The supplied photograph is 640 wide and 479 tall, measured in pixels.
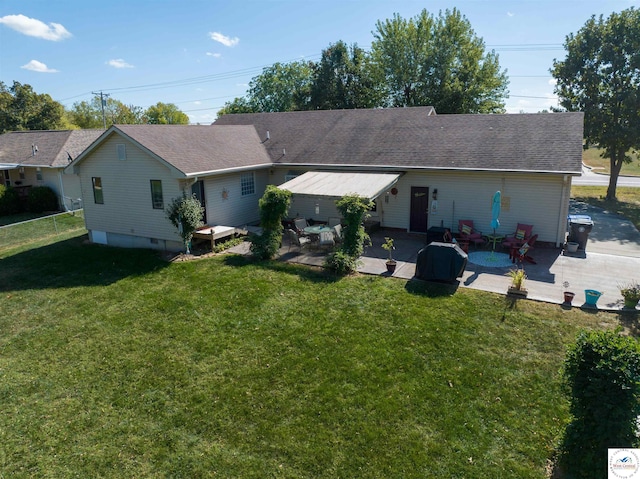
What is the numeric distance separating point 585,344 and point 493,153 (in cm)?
1330

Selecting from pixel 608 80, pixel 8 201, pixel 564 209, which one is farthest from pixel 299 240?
pixel 608 80

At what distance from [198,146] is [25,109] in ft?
155

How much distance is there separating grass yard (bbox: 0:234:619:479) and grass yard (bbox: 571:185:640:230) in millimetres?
16934

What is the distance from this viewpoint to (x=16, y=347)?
10.7 m

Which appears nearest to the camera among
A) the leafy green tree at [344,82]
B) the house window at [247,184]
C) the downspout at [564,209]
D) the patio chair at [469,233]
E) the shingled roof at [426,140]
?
the downspout at [564,209]

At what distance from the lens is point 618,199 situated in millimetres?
29344

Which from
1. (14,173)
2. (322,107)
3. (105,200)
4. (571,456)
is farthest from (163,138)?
(322,107)

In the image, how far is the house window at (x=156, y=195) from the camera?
16953 mm

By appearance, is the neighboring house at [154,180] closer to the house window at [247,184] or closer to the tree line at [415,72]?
the house window at [247,184]

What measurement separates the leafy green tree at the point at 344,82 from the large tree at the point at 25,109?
3623 cm

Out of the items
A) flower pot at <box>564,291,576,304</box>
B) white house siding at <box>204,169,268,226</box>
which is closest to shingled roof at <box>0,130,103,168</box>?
white house siding at <box>204,169,268,226</box>

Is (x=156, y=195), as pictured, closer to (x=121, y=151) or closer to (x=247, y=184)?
(x=121, y=151)

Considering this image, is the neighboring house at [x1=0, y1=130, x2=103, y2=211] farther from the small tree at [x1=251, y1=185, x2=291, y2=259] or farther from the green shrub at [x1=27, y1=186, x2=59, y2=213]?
the small tree at [x1=251, y1=185, x2=291, y2=259]

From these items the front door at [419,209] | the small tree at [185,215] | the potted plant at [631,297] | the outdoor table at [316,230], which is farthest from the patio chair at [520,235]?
the small tree at [185,215]
